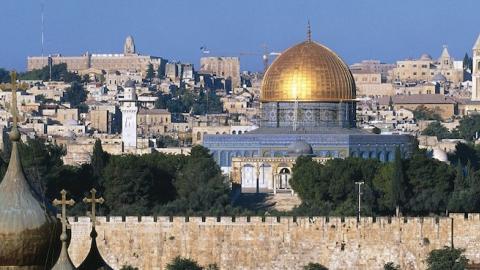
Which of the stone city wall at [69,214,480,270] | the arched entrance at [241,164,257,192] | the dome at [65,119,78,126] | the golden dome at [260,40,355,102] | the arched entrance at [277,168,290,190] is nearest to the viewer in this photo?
the stone city wall at [69,214,480,270]

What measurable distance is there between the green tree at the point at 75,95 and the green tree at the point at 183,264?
4223 inches

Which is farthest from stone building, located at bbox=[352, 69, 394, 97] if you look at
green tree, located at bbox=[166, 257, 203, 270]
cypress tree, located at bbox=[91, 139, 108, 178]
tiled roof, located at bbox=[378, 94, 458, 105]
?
green tree, located at bbox=[166, 257, 203, 270]

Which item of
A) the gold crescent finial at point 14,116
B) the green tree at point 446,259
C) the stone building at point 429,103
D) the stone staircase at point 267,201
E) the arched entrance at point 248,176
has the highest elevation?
the gold crescent finial at point 14,116

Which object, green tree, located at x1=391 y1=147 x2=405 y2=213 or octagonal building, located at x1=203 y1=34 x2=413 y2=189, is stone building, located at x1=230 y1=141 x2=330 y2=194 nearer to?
octagonal building, located at x1=203 y1=34 x2=413 y2=189

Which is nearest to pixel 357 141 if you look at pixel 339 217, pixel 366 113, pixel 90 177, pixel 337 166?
pixel 337 166

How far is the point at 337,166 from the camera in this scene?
66625 millimetres

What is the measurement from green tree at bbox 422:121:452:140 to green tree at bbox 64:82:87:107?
3365 centimetres

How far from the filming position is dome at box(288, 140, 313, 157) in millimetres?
78625

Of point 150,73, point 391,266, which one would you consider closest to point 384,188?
point 391,266

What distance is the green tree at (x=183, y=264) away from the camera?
48469 mm

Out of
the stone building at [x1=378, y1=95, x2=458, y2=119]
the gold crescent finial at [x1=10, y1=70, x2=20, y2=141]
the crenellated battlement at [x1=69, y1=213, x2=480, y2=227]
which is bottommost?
the crenellated battlement at [x1=69, y1=213, x2=480, y2=227]

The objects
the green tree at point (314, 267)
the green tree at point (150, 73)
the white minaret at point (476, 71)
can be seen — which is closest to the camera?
the green tree at point (314, 267)

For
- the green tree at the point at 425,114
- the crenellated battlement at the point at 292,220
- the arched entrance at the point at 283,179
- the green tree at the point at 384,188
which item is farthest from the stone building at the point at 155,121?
the crenellated battlement at the point at 292,220

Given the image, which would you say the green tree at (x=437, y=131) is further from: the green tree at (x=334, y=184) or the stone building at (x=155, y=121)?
the green tree at (x=334, y=184)
